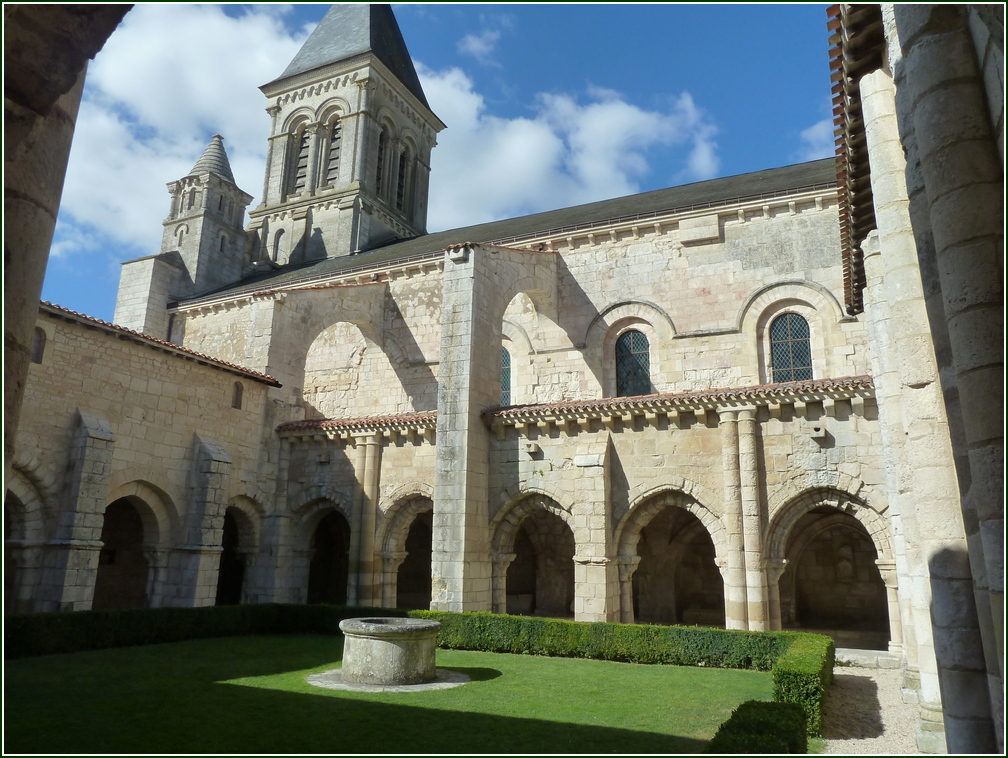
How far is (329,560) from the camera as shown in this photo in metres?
21.5

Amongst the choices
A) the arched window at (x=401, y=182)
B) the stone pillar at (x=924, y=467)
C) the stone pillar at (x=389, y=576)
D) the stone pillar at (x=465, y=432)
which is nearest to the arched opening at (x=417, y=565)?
the stone pillar at (x=389, y=576)

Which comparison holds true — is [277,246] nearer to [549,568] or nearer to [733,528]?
[549,568]

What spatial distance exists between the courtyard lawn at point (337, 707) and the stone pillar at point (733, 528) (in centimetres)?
189

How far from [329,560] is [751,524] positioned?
13.4 m

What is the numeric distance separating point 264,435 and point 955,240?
16.2 metres

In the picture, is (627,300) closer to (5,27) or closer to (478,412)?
(478,412)

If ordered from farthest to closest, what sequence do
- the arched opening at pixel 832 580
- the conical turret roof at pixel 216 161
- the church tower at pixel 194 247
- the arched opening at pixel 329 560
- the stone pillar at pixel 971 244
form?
the conical turret roof at pixel 216 161 → the church tower at pixel 194 247 → the arched opening at pixel 329 560 → the arched opening at pixel 832 580 → the stone pillar at pixel 971 244

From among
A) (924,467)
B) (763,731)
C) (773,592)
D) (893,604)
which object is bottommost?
(763,731)

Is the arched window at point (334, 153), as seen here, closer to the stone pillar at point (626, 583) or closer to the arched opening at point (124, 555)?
the arched opening at point (124, 555)

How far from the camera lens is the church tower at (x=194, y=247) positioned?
24.3 m

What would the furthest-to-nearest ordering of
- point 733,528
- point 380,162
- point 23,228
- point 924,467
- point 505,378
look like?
point 380,162
point 505,378
point 733,528
point 924,467
point 23,228

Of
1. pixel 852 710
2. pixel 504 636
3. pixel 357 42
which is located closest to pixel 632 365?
pixel 504 636

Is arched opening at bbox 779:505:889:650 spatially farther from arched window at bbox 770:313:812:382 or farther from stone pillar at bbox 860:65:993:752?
stone pillar at bbox 860:65:993:752

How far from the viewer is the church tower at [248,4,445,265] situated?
2895 centimetres
